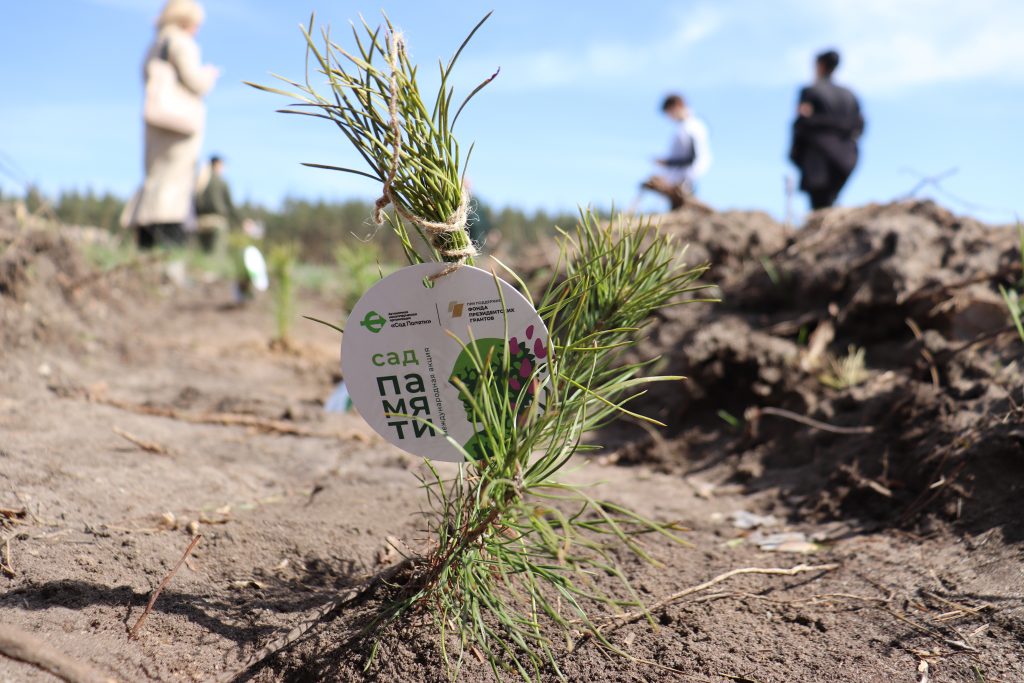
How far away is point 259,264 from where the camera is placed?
5785 millimetres

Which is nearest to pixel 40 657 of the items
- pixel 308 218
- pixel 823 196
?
pixel 823 196

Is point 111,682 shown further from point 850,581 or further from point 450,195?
point 850,581

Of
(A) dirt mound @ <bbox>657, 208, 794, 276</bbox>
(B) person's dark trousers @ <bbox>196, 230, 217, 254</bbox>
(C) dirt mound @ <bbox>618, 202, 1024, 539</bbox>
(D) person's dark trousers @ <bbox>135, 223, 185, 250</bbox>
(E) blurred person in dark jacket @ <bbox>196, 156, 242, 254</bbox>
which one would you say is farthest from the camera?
(B) person's dark trousers @ <bbox>196, 230, 217, 254</bbox>

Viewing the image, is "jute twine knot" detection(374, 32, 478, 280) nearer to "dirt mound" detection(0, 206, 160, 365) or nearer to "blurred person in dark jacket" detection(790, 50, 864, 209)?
"dirt mound" detection(0, 206, 160, 365)

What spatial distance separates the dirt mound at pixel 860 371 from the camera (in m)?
2.11

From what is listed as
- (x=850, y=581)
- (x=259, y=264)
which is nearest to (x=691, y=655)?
(x=850, y=581)

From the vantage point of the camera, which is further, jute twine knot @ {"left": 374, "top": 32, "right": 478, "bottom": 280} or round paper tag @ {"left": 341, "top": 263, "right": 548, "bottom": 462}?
round paper tag @ {"left": 341, "top": 263, "right": 548, "bottom": 462}

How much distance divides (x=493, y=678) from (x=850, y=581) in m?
0.94

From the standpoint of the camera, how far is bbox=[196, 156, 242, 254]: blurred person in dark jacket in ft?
25.3

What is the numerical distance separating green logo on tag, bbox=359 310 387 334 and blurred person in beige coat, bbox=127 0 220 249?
17.6 feet

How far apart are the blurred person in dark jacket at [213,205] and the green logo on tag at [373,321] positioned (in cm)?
709

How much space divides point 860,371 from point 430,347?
81.0 inches

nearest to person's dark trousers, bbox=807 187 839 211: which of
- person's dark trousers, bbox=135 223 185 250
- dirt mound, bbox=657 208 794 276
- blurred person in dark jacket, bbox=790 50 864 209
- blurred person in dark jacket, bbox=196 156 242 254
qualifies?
blurred person in dark jacket, bbox=790 50 864 209

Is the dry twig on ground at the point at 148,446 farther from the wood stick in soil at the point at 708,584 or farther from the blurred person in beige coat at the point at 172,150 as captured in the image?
the blurred person in beige coat at the point at 172,150
